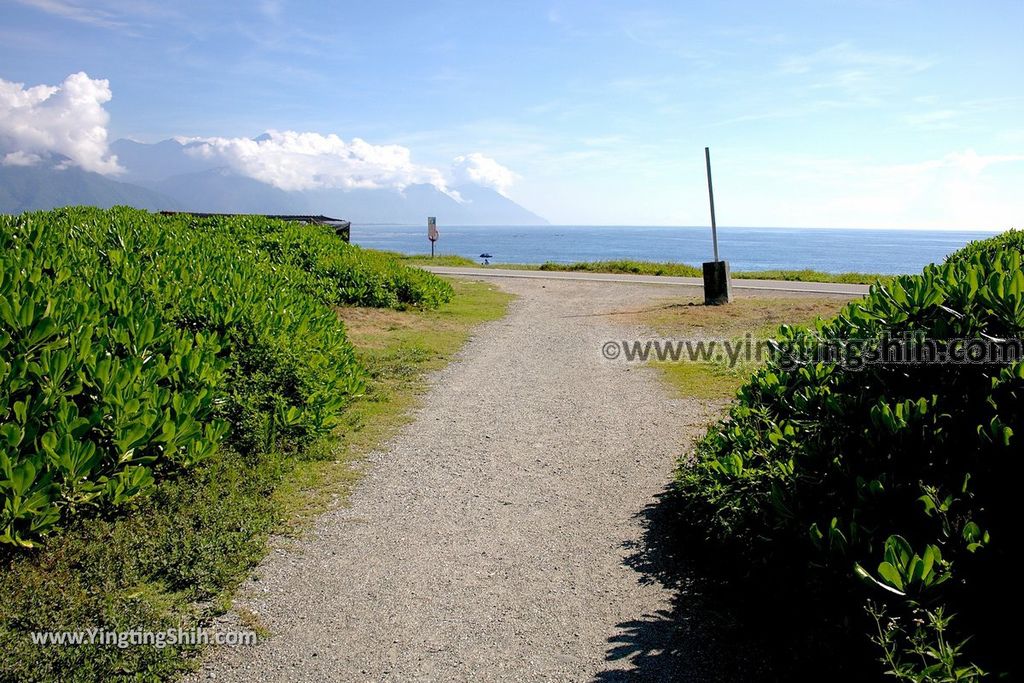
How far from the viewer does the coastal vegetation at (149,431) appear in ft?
13.4

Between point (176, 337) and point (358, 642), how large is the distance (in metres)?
3.39

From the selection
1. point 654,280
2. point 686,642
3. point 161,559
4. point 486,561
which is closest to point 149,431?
point 161,559

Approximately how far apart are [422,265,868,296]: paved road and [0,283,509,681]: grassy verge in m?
17.6

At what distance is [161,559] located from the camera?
453 cm

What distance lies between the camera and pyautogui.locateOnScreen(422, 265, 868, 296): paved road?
21678 millimetres

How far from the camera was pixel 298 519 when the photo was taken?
5.45 metres

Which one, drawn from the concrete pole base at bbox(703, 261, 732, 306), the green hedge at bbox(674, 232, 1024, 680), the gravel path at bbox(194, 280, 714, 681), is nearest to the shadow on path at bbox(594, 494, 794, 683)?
the gravel path at bbox(194, 280, 714, 681)

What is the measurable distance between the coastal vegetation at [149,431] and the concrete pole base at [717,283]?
10.2 meters

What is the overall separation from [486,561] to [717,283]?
14.1 meters

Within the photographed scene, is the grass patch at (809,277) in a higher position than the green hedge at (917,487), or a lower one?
higher

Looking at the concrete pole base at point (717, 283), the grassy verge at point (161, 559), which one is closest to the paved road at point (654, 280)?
the concrete pole base at point (717, 283)

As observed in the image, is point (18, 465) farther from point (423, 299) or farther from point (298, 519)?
point (423, 299)

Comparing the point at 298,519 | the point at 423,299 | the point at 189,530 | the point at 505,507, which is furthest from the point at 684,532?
the point at 423,299

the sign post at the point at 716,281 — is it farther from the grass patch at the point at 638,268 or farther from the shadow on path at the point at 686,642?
the shadow on path at the point at 686,642
